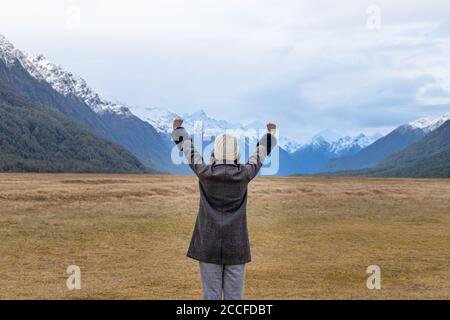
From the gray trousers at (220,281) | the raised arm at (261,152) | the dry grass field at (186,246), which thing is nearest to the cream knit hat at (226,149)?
the raised arm at (261,152)

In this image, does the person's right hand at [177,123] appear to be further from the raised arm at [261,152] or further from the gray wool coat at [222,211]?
the raised arm at [261,152]

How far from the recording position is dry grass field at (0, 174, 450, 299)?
66.3ft

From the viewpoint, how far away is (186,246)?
103ft

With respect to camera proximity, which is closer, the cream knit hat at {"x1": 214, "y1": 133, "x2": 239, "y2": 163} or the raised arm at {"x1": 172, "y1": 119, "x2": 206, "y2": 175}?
the cream knit hat at {"x1": 214, "y1": 133, "x2": 239, "y2": 163}

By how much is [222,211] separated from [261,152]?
96 cm

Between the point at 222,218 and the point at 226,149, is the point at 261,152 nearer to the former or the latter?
the point at 226,149

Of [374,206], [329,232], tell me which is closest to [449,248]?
[329,232]

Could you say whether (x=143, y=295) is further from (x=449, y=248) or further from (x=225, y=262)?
(x=449, y=248)

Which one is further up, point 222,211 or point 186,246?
point 222,211

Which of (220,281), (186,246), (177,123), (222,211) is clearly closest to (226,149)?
(222,211)

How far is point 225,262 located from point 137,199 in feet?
162

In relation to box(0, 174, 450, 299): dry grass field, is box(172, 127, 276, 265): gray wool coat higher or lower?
higher

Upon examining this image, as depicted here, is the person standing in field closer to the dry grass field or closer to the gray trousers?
the gray trousers

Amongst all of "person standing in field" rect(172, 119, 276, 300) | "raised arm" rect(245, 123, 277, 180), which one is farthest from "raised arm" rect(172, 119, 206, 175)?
"raised arm" rect(245, 123, 277, 180)
